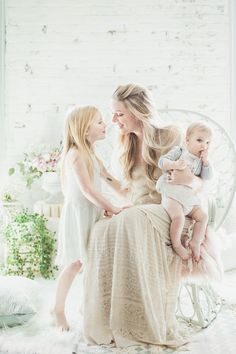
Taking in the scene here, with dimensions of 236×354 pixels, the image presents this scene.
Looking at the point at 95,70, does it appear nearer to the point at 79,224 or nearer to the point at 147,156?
the point at 147,156

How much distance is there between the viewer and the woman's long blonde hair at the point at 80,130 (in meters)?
2.71

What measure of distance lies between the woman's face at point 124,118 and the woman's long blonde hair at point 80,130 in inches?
5.5

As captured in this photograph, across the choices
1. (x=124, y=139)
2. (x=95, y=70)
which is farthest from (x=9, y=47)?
(x=124, y=139)

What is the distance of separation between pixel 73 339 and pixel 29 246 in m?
1.55

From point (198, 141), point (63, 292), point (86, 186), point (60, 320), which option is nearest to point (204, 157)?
point (198, 141)

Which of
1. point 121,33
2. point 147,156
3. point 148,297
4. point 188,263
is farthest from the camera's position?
point 121,33

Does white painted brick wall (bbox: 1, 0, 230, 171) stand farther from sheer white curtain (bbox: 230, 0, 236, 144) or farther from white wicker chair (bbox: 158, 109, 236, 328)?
white wicker chair (bbox: 158, 109, 236, 328)

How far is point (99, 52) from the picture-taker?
457 centimetres

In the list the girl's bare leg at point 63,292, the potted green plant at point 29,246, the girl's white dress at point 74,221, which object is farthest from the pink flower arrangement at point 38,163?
the girl's bare leg at point 63,292

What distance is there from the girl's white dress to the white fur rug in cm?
34

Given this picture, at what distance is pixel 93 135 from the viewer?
276cm

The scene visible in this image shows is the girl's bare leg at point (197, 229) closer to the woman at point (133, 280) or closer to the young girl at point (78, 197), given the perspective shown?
the woman at point (133, 280)

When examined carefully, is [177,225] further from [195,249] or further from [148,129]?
[148,129]

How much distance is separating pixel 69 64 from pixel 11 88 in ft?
1.71
